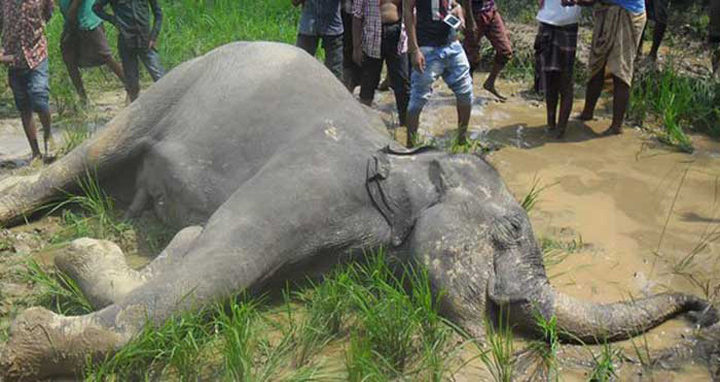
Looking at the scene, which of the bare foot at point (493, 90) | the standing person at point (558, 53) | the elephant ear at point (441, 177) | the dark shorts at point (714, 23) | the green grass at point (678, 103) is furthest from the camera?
the dark shorts at point (714, 23)

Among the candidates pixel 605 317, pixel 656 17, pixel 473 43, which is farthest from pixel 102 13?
pixel 656 17

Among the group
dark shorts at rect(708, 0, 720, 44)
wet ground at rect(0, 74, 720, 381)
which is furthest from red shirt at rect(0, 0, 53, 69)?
dark shorts at rect(708, 0, 720, 44)

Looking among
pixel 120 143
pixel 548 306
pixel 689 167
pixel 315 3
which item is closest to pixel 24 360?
pixel 120 143

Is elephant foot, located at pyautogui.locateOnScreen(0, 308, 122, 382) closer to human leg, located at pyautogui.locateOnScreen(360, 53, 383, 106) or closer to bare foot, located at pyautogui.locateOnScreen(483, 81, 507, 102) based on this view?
human leg, located at pyautogui.locateOnScreen(360, 53, 383, 106)

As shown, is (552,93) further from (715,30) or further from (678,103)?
(715,30)

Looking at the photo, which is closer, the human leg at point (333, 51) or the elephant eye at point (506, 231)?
the elephant eye at point (506, 231)

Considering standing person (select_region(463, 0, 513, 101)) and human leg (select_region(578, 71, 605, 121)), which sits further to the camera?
standing person (select_region(463, 0, 513, 101))

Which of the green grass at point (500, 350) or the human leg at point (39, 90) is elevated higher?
the human leg at point (39, 90)

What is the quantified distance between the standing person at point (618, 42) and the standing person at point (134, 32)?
10.1ft

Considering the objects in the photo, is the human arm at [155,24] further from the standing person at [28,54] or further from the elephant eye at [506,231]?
the elephant eye at [506,231]

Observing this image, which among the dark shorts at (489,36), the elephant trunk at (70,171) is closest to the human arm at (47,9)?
the elephant trunk at (70,171)

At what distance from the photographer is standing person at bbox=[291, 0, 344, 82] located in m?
6.05

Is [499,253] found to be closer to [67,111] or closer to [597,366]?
[597,366]

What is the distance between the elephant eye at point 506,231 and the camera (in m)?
3.25
